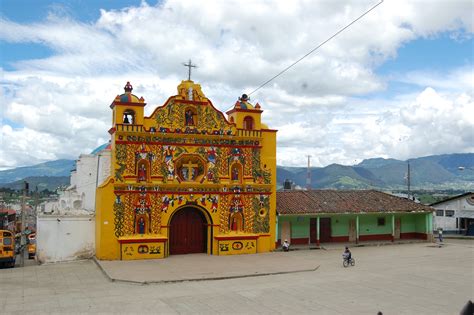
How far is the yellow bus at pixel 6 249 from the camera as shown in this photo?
926 inches

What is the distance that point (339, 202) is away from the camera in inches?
1184

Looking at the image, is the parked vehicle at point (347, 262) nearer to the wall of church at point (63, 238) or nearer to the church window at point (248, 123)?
the church window at point (248, 123)

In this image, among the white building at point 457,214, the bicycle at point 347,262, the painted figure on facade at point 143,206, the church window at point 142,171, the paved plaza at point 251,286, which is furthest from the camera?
the white building at point 457,214

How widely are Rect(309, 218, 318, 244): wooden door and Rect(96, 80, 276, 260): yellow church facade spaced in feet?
12.8

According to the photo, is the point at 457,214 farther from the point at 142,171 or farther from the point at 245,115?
the point at 142,171

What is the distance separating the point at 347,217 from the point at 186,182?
37.9 feet

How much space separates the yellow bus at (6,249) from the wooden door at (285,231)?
48.4ft

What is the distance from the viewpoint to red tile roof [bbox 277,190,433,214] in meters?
28.3

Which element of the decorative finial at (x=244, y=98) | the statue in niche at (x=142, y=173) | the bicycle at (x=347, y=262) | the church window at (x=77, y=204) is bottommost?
the bicycle at (x=347, y=262)

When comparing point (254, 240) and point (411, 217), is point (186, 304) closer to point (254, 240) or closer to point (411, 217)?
point (254, 240)

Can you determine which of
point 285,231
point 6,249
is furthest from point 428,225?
point 6,249

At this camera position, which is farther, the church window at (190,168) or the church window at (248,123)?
the church window at (248,123)

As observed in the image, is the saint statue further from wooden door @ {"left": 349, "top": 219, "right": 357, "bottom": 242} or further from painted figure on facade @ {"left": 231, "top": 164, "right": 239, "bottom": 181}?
wooden door @ {"left": 349, "top": 219, "right": 357, "bottom": 242}

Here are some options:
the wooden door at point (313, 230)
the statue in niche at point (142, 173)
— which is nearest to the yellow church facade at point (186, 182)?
the statue in niche at point (142, 173)
